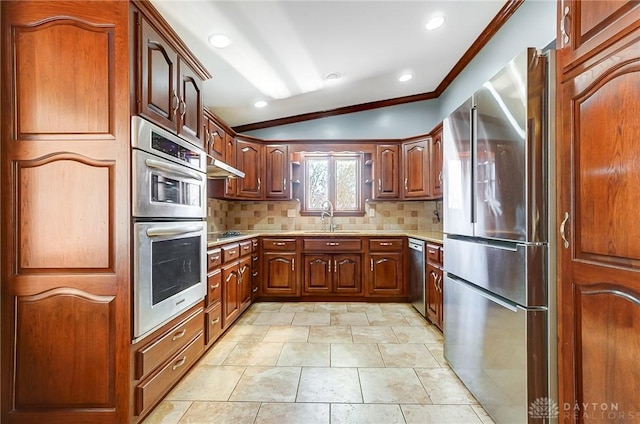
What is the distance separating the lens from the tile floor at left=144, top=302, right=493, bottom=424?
1.66 metres

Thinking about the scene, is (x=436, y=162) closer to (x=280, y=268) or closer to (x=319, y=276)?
(x=319, y=276)

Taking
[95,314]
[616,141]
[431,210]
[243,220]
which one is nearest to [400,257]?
[431,210]

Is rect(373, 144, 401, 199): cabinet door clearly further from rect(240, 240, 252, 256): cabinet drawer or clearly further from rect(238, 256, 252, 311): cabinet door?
rect(238, 256, 252, 311): cabinet door

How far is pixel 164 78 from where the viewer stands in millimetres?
1743

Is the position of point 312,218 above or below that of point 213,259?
above

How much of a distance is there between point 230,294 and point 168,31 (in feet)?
7.15

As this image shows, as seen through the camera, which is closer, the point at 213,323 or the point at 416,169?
the point at 213,323

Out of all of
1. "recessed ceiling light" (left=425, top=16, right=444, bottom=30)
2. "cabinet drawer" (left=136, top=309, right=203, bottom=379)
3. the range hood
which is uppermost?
"recessed ceiling light" (left=425, top=16, right=444, bottom=30)

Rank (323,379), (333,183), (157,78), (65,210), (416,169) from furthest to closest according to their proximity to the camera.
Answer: (333,183)
(416,169)
(323,379)
(157,78)
(65,210)

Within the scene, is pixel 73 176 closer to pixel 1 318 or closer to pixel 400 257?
pixel 1 318

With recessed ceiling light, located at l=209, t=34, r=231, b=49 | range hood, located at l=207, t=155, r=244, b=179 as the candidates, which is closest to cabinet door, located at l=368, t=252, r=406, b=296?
range hood, located at l=207, t=155, r=244, b=179

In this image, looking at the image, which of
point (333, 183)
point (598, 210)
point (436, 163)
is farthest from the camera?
point (333, 183)

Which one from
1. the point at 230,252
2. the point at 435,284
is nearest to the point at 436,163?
the point at 435,284

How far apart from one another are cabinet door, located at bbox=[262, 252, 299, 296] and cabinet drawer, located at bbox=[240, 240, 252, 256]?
0.41 m
